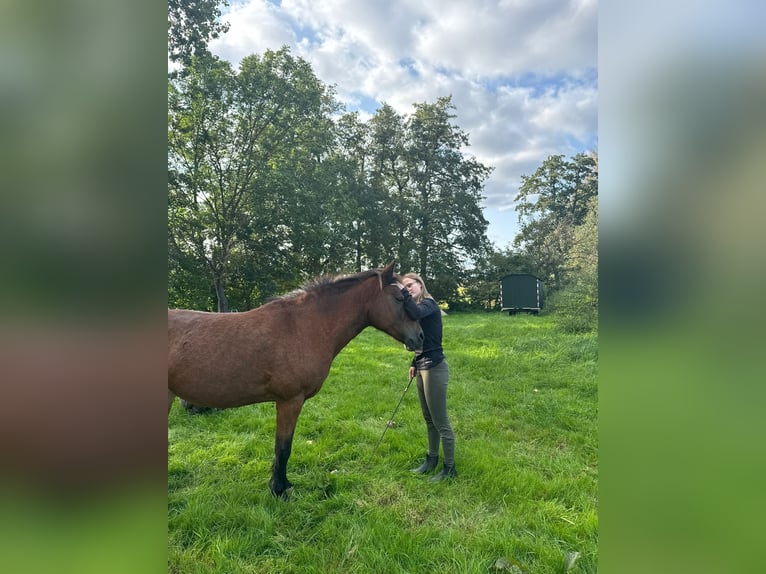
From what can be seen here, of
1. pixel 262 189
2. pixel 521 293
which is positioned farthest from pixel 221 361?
pixel 521 293

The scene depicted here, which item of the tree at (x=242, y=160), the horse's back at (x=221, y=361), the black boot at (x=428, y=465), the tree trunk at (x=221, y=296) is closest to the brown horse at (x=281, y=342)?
the horse's back at (x=221, y=361)

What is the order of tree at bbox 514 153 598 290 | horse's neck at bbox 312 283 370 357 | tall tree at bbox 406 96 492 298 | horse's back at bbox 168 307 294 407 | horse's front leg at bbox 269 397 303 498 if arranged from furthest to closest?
1. tall tree at bbox 406 96 492 298
2. tree at bbox 514 153 598 290
3. horse's neck at bbox 312 283 370 357
4. horse's front leg at bbox 269 397 303 498
5. horse's back at bbox 168 307 294 407

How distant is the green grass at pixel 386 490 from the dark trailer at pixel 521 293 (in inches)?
520

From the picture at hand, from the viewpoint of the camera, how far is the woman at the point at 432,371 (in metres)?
3.68

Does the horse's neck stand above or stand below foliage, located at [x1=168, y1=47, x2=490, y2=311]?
below

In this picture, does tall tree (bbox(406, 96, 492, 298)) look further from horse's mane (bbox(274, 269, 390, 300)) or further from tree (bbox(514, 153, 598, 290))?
horse's mane (bbox(274, 269, 390, 300))

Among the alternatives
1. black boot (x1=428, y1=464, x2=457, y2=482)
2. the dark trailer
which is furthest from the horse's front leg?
the dark trailer

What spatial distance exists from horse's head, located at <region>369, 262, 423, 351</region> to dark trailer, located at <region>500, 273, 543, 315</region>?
16.9 m

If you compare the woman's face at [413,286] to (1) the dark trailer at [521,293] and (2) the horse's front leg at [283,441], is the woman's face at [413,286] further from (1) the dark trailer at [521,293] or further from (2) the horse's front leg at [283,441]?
(1) the dark trailer at [521,293]

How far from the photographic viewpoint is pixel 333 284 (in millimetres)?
3764

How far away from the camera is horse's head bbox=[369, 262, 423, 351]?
11.9 feet

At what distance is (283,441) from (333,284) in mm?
1587
